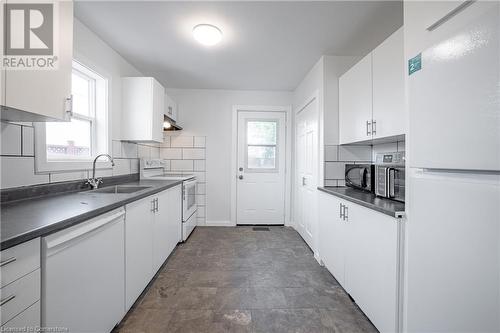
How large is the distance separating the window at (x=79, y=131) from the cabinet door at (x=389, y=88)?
8.37 feet

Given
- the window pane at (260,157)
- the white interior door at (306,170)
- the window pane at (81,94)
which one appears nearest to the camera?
the window pane at (81,94)

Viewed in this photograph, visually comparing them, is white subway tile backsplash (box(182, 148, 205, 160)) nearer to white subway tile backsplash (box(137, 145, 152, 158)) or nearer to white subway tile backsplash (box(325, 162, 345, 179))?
white subway tile backsplash (box(137, 145, 152, 158))

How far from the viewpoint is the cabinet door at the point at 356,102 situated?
1866 millimetres

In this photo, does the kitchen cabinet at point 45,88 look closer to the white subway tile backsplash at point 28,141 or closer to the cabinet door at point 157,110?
the white subway tile backsplash at point 28,141

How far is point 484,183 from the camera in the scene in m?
0.81

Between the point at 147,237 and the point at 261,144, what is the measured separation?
247 cm

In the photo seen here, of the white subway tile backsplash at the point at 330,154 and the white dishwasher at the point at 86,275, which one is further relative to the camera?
the white subway tile backsplash at the point at 330,154

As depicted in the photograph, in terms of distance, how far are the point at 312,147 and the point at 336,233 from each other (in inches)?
46.4

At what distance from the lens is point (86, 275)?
42.3 inches

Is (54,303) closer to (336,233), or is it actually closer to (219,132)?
(336,233)

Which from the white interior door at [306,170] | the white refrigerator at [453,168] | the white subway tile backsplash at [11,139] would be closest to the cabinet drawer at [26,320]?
the white subway tile backsplash at [11,139]

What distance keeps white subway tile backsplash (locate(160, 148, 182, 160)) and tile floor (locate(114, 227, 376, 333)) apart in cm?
160

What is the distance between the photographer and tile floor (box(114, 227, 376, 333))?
4.93 ft

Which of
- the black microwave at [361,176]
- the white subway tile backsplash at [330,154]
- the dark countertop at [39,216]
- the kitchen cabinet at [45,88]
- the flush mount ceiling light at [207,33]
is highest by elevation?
the flush mount ceiling light at [207,33]
